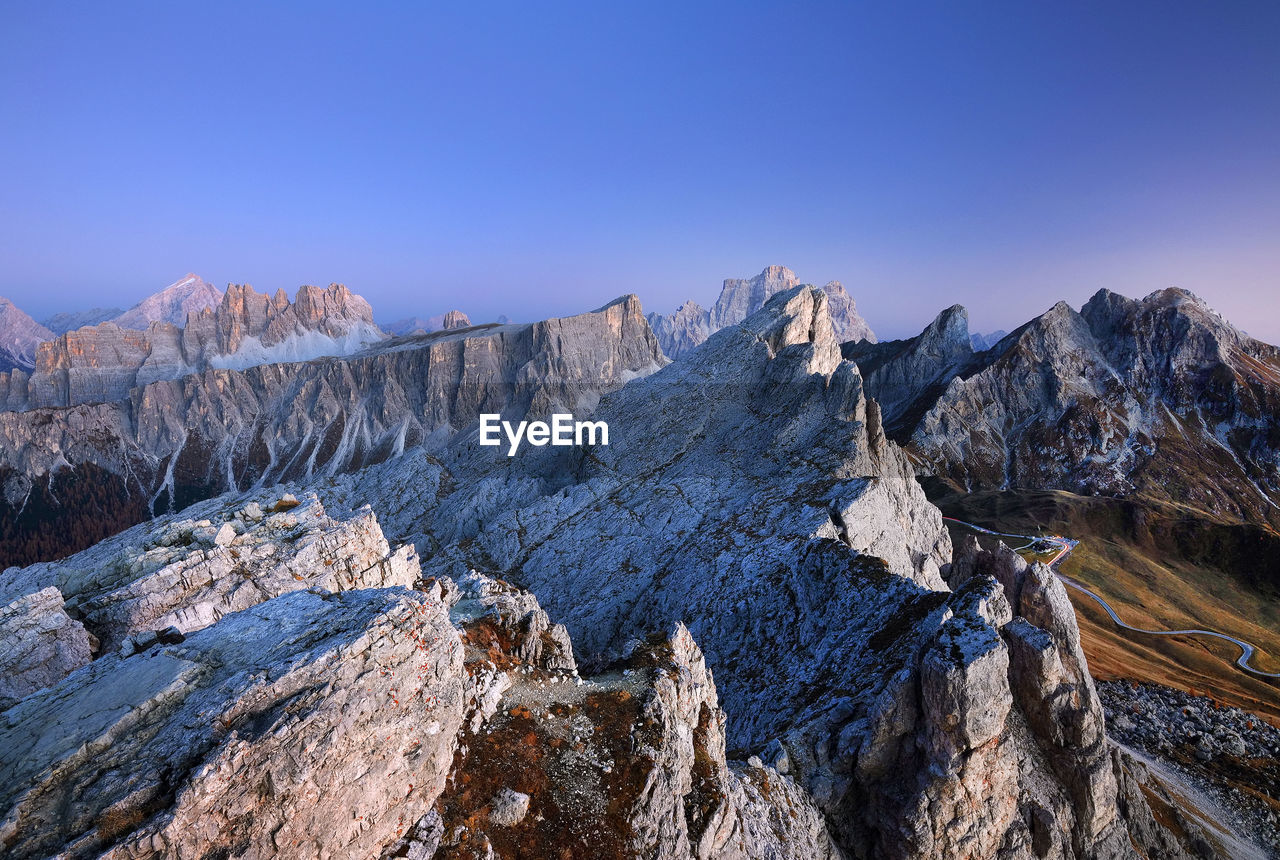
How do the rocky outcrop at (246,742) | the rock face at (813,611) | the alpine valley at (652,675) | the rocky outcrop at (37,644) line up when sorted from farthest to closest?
the rock face at (813,611), the rocky outcrop at (37,644), the alpine valley at (652,675), the rocky outcrop at (246,742)

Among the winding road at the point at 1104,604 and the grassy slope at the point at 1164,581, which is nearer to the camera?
the grassy slope at the point at 1164,581

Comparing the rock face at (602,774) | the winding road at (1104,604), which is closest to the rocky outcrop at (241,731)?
the rock face at (602,774)

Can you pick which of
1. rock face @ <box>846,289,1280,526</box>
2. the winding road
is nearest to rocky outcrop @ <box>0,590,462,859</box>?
the winding road

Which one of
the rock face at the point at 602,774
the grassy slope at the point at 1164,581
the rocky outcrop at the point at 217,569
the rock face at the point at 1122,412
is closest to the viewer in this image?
the rock face at the point at 602,774

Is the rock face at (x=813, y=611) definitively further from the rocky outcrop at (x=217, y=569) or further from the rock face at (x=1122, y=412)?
the rock face at (x=1122, y=412)

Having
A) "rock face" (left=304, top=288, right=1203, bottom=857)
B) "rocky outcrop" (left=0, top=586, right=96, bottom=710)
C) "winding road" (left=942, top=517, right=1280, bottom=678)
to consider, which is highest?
"rocky outcrop" (left=0, top=586, right=96, bottom=710)

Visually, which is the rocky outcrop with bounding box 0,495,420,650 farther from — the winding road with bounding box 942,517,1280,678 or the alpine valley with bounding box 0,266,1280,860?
the winding road with bounding box 942,517,1280,678
